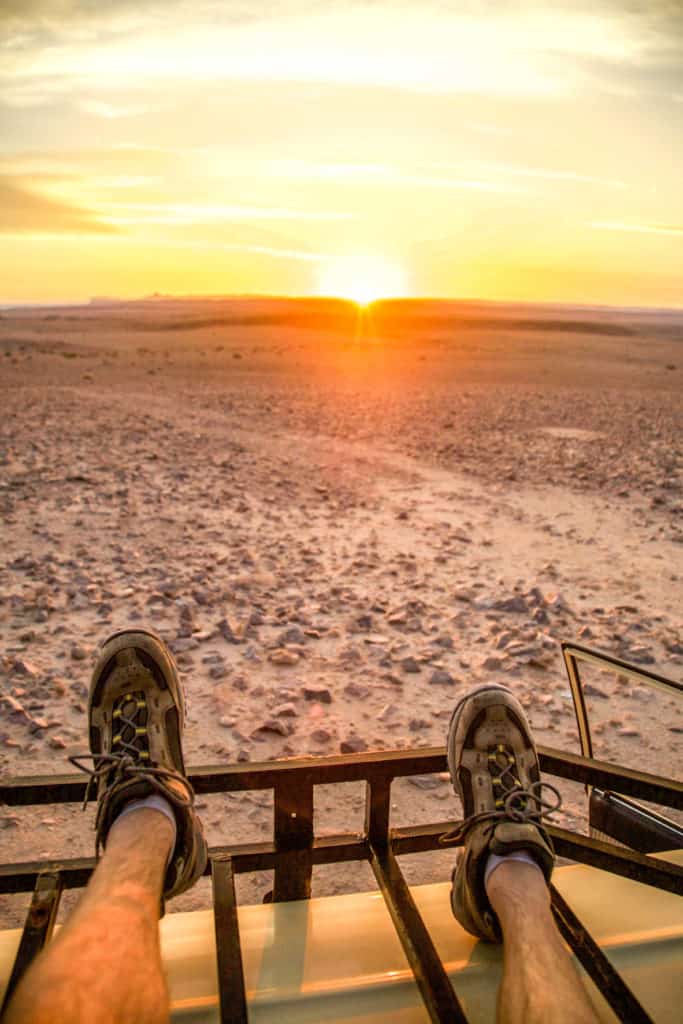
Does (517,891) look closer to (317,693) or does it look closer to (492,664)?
(317,693)

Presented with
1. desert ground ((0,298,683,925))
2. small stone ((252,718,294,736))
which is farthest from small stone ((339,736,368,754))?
small stone ((252,718,294,736))

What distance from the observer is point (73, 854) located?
3.27 meters

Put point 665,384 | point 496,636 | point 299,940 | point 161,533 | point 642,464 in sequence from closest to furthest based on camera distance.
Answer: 1. point 299,940
2. point 496,636
3. point 161,533
4. point 642,464
5. point 665,384

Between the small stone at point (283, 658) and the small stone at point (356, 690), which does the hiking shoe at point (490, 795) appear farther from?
the small stone at point (283, 658)

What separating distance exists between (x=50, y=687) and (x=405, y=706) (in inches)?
80.4

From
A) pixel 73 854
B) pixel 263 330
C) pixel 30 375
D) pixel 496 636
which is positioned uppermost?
pixel 263 330

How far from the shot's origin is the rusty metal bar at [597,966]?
5.58 ft

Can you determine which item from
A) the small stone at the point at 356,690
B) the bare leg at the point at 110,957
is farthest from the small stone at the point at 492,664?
the bare leg at the point at 110,957

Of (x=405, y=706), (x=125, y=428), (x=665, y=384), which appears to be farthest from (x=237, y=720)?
(x=665, y=384)

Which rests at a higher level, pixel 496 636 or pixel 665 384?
pixel 665 384

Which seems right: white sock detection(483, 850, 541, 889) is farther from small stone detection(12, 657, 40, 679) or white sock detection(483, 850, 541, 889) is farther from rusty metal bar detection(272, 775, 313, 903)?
small stone detection(12, 657, 40, 679)

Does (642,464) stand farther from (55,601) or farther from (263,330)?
(263,330)

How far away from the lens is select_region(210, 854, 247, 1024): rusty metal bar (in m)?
1.65

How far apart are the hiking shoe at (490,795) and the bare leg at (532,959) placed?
0.17ft
